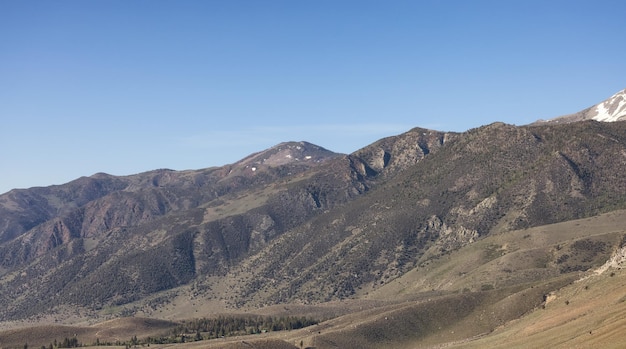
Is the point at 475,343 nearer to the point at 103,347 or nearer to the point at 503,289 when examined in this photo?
the point at 503,289

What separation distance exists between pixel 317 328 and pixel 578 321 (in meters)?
87.8

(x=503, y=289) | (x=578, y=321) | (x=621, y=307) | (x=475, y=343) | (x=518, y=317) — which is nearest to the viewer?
(x=621, y=307)

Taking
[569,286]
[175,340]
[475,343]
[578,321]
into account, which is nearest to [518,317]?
[569,286]

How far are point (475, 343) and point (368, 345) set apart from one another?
3358 centimetres

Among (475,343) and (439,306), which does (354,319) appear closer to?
(439,306)

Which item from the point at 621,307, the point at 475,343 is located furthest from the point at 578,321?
the point at 475,343

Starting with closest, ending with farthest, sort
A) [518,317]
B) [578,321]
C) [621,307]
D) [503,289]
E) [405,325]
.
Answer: [621,307] → [578,321] → [518,317] → [405,325] → [503,289]

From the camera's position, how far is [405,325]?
181 m

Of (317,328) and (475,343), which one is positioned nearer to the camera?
(475,343)

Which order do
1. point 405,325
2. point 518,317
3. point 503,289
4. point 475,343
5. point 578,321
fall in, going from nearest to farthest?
point 578,321 < point 475,343 < point 518,317 < point 405,325 < point 503,289

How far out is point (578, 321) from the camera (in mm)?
120500

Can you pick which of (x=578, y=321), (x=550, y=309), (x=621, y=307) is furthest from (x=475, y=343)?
(x=621, y=307)

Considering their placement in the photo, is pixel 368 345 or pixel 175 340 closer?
pixel 368 345

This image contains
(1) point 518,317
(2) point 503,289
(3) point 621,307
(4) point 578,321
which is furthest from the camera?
(2) point 503,289
